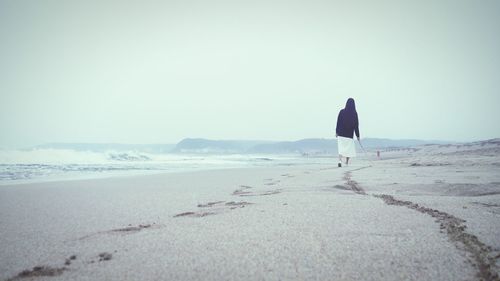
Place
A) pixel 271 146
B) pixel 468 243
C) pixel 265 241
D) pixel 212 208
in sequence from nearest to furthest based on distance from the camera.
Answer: pixel 468 243
pixel 265 241
pixel 212 208
pixel 271 146

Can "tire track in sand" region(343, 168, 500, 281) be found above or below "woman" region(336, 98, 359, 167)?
below

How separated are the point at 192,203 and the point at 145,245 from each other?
1.71 metres

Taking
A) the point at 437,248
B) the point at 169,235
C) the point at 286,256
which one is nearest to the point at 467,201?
the point at 437,248

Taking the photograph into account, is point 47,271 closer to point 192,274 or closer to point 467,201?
point 192,274

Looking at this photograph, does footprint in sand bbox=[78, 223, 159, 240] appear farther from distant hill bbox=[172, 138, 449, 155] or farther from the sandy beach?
distant hill bbox=[172, 138, 449, 155]

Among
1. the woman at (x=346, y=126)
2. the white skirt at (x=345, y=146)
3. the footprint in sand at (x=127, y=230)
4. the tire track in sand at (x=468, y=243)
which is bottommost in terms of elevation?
the footprint in sand at (x=127, y=230)

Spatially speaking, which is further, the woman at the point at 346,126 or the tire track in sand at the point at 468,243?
the woman at the point at 346,126

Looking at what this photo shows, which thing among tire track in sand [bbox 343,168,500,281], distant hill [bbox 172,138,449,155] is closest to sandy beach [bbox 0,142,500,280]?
tire track in sand [bbox 343,168,500,281]

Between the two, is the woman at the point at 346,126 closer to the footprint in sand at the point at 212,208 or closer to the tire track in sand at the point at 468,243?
the footprint in sand at the point at 212,208

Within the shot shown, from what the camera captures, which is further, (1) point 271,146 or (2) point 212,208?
(1) point 271,146

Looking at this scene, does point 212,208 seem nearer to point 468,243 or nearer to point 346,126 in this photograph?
point 468,243

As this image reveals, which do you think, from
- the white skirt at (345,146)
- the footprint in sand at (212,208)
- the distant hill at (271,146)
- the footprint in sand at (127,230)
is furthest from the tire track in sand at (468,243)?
the distant hill at (271,146)

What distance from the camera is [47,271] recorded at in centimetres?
159

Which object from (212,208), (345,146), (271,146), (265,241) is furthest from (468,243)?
(271,146)
